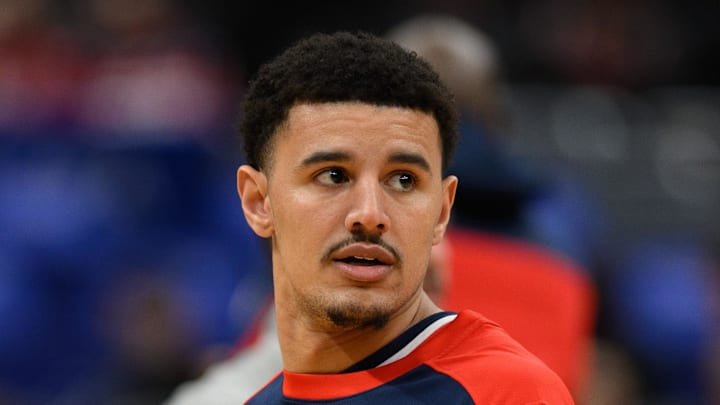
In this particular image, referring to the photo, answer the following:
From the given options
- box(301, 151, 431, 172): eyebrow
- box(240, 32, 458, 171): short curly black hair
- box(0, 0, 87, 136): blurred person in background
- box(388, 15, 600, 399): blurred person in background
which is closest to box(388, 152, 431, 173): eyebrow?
box(301, 151, 431, 172): eyebrow

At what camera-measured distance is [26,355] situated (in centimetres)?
821

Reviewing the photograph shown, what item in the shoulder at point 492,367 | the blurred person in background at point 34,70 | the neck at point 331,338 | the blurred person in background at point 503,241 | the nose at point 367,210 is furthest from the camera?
the blurred person in background at point 34,70

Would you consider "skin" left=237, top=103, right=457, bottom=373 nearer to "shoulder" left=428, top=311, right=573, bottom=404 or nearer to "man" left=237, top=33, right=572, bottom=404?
"man" left=237, top=33, right=572, bottom=404

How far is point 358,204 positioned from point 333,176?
8 cm

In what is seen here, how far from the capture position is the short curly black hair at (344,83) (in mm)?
2539

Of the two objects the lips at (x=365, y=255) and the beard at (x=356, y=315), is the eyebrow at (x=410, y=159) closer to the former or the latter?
the lips at (x=365, y=255)

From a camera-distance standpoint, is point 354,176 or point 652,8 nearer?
point 354,176

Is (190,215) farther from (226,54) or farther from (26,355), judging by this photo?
(226,54)

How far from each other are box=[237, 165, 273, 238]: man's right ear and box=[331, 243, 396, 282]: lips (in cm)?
27

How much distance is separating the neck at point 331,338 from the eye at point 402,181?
9.3 inches

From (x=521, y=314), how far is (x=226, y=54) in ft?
22.5

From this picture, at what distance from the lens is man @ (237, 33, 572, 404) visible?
8.13 ft

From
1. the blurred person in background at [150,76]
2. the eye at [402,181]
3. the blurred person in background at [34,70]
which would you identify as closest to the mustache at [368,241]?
the eye at [402,181]

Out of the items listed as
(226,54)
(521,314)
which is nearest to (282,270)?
(521,314)
